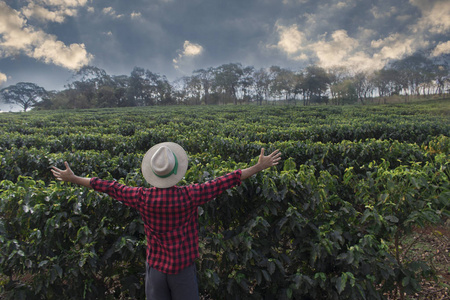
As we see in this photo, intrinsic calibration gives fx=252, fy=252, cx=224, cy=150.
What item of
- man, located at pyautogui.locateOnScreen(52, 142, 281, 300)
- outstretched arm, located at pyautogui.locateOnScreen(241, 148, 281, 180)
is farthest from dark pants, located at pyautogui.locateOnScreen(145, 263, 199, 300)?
outstretched arm, located at pyautogui.locateOnScreen(241, 148, 281, 180)

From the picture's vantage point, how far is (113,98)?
60094mm

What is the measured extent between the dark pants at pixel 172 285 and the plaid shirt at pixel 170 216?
54 mm

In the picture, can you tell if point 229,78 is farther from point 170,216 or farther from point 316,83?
point 170,216

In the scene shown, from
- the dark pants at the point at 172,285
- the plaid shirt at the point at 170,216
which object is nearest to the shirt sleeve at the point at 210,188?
the plaid shirt at the point at 170,216

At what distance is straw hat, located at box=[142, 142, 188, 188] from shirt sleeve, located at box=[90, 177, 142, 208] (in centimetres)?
19

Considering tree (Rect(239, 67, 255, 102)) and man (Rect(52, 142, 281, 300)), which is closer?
man (Rect(52, 142, 281, 300))

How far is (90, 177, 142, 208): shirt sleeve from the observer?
6.54 feet

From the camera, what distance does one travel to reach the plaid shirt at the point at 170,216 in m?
1.89

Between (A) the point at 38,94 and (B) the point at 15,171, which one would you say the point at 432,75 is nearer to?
(B) the point at 15,171

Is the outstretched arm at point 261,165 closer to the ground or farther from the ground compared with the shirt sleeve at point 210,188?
farther from the ground

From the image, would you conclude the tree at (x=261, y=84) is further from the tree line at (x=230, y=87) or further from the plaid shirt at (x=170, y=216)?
the plaid shirt at (x=170, y=216)

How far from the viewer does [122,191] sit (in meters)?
2.04

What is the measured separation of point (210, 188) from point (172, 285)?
2.63ft

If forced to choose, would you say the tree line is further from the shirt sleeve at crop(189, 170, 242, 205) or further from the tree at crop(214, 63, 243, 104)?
the shirt sleeve at crop(189, 170, 242, 205)
